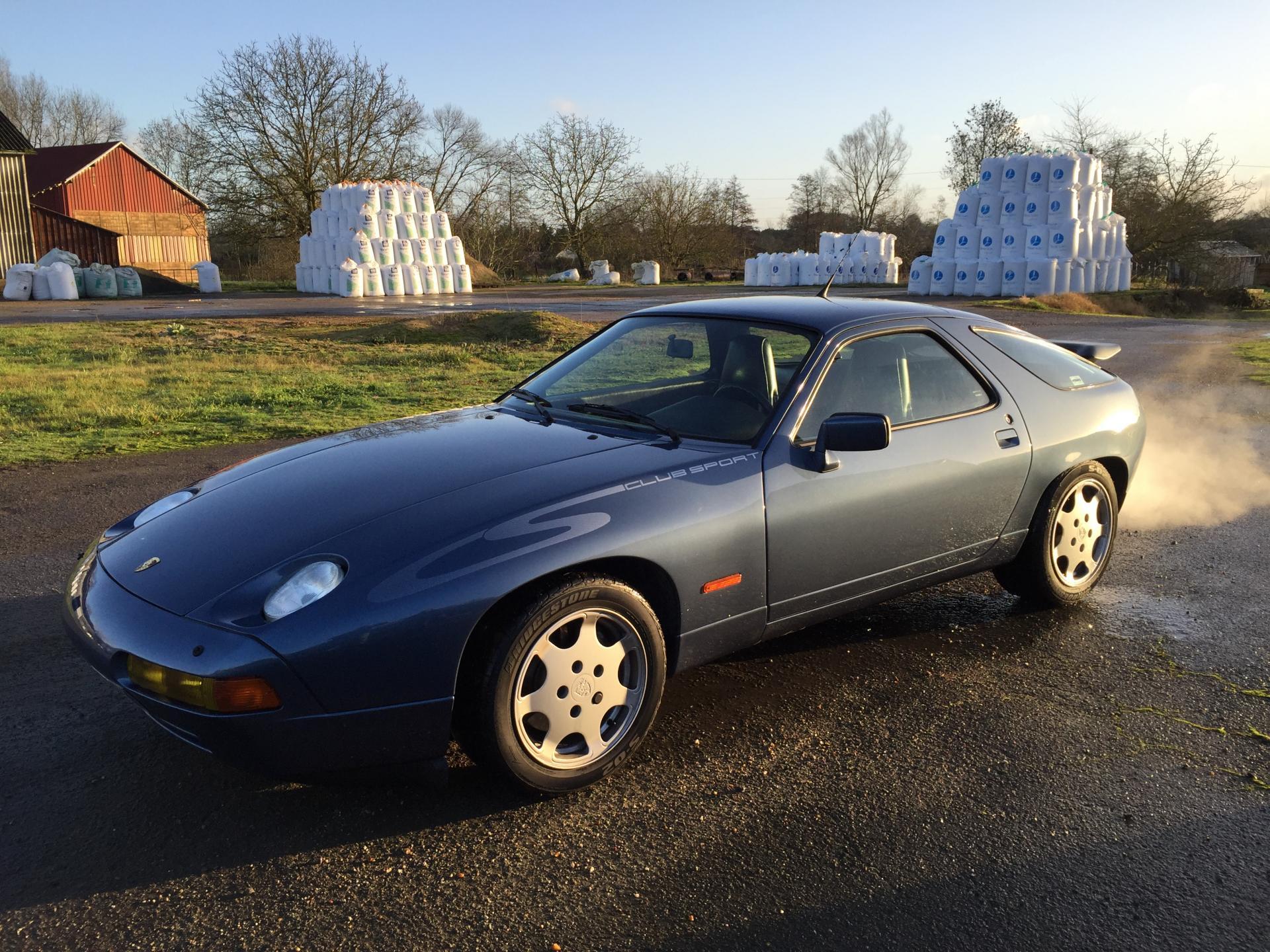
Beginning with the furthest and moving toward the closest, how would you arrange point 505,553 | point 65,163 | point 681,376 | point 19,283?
point 65,163 → point 19,283 → point 681,376 → point 505,553

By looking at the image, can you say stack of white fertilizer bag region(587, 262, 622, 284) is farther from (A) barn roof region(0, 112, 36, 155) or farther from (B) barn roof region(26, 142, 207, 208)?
(A) barn roof region(0, 112, 36, 155)

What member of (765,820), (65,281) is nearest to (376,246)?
(65,281)

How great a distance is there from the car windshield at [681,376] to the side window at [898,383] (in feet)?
0.53

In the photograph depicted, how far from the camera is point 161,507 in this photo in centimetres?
349

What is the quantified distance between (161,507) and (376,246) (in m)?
33.6

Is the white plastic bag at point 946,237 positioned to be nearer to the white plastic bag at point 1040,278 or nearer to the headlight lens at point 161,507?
the white plastic bag at point 1040,278

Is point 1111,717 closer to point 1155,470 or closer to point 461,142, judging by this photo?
point 1155,470

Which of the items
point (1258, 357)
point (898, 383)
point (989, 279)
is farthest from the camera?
point (989, 279)

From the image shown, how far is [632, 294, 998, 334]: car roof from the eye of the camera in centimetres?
392

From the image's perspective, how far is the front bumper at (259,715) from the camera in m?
2.49

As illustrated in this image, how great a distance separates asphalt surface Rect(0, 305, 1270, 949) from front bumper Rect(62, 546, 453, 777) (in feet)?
0.52

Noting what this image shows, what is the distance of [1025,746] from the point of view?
3.26 meters

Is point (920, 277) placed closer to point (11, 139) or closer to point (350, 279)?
point (350, 279)

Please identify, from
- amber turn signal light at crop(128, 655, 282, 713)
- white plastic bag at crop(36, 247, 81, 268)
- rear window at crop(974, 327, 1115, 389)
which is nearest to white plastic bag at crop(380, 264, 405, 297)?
white plastic bag at crop(36, 247, 81, 268)
